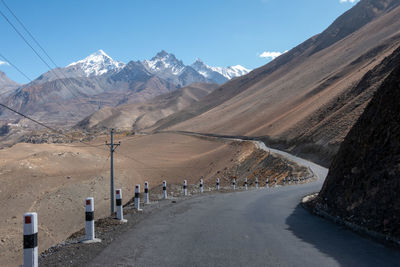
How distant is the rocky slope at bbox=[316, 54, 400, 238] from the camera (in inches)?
325

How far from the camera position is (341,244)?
7.84 metres

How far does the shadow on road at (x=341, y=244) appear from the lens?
6.54 m

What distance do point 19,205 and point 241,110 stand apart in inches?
4173

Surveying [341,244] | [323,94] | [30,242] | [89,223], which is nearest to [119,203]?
[89,223]

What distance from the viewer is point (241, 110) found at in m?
133

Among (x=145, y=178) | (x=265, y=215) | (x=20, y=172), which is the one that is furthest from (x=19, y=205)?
(x=265, y=215)

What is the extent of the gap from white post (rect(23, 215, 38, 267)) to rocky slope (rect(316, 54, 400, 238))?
21.7 feet

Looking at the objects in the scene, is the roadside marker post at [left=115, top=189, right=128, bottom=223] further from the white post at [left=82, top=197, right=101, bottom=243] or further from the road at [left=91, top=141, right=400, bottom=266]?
the white post at [left=82, top=197, right=101, bottom=243]

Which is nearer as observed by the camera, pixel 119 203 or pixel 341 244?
pixel 341 244

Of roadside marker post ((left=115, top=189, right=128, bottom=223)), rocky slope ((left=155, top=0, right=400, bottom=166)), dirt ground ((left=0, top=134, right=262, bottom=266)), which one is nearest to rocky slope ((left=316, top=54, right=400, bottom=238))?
roadside marker post ((left=115, top=189, right=128, bottom=223))

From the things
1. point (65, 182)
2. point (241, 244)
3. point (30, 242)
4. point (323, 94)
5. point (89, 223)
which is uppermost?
point (323, 94)

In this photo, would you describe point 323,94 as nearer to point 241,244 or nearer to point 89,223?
point 241,244

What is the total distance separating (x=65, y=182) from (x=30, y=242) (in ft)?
119

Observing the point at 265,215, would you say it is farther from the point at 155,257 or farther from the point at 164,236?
the point at 155,257
